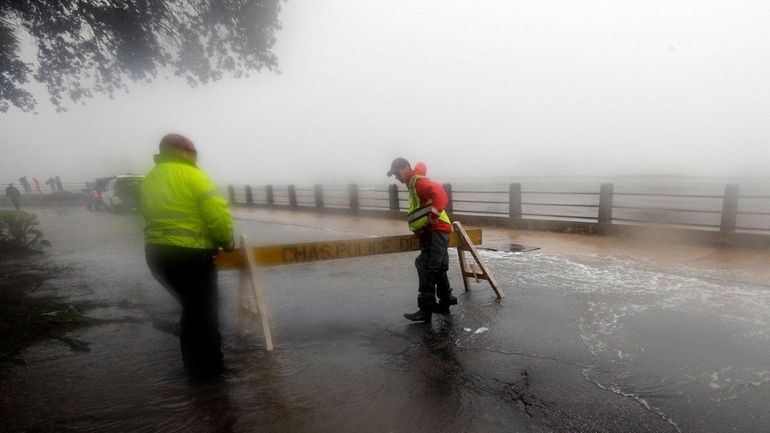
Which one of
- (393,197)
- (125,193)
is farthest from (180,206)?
(125,193)

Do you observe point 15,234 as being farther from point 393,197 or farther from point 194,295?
point 393,197

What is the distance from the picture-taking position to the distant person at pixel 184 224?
3.02 m

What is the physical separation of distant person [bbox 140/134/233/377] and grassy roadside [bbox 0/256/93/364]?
2.05m

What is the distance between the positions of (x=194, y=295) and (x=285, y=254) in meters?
1.26

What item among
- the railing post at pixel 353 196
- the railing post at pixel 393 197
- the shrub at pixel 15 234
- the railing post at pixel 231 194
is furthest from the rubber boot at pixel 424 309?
the railing post at pixel 231 194

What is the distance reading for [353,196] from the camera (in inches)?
631

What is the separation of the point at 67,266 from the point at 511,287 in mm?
8356

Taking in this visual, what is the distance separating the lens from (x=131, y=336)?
14.4 ft

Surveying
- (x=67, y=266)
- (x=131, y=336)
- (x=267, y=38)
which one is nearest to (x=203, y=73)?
(x=267, y=38)

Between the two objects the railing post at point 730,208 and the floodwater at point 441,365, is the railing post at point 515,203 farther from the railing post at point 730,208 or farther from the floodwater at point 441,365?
the floodwater at point 441,365

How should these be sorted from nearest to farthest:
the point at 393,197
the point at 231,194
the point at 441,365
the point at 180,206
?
the point at 180,206, the point at 441,365, the point at 393,197, the point at 231,194

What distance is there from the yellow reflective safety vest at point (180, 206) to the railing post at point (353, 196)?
41.7 feet

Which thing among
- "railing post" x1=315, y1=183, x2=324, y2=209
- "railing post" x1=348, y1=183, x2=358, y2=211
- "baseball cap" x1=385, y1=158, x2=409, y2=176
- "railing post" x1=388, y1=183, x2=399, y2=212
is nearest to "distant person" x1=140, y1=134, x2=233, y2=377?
"baseball cap" x1=385, y1=158, x2=409, y2=176

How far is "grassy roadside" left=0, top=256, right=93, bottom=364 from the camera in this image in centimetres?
416
